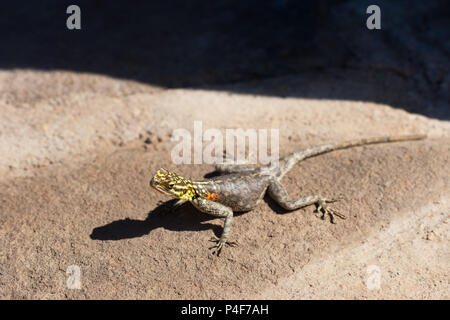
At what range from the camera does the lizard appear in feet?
19.4

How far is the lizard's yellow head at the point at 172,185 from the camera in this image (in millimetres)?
5764

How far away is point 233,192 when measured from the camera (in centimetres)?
629

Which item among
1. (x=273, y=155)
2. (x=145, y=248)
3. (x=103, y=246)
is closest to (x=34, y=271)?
(x=103, y=246)

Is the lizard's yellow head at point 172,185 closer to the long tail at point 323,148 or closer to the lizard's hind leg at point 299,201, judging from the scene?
the lizard's hind leg at point 299,201

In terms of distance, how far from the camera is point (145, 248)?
5930 millimetres

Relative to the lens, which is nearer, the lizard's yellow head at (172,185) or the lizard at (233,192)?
the lizard's yellow head at (172,185)

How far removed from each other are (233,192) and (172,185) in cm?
93

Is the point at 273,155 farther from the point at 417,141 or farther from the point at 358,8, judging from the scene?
the point at 358,8

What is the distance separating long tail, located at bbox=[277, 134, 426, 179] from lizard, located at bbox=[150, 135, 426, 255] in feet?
0.06

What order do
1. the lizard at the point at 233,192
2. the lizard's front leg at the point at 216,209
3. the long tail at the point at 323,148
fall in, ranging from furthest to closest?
1. the long tail at the point at 323,148
2. the lizard's front leg at the point at 216,209
3. the lizard at the point at 233,192

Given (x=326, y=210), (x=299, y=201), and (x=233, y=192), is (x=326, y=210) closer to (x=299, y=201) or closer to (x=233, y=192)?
(x=299, y=201)

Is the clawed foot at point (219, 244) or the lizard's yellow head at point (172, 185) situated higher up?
the lizard's yellow head at point (172, 185)

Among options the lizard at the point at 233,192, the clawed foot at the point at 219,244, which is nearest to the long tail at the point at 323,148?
the lizard at the point at 233,192

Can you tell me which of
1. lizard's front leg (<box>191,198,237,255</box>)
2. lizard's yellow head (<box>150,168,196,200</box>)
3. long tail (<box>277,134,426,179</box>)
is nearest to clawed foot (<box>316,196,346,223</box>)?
long tail (<box>277,134,426,179</box>)
